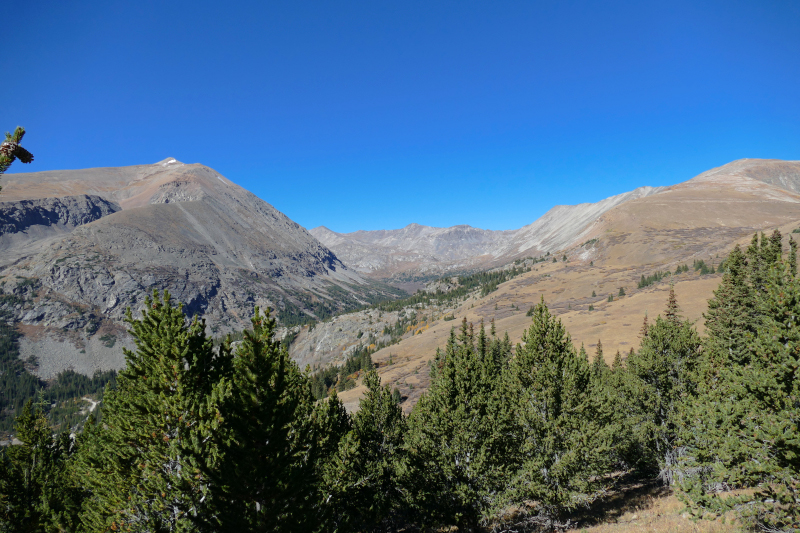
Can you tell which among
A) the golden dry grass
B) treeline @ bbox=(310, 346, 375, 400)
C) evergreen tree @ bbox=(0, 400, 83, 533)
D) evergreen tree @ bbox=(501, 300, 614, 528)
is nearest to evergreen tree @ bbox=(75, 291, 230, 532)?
evergreen tree @ bbox=(0, 400, 83, 533)

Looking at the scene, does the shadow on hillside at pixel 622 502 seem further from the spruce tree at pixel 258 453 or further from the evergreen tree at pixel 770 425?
the spruce tree at pixel 258 453

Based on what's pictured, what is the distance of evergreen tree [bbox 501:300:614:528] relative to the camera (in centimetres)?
2075

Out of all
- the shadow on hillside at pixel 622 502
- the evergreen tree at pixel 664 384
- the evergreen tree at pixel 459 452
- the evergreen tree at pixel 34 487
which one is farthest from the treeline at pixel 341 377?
the evergreen tree at pixel 459 452

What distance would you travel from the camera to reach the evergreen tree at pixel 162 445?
12211 mm

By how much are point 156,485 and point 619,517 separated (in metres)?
26.0

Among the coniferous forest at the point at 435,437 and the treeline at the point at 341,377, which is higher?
the coniferous forest at the point at 435,437

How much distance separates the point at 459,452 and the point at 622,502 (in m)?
15.2

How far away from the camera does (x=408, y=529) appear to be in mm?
31766

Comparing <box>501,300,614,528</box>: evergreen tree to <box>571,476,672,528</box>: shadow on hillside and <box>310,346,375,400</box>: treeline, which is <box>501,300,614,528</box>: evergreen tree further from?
<box>310,346,375,400</box>: treeline

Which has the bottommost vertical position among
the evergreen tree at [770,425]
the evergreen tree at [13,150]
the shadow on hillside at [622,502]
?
the shadow on hillside at [622,502]

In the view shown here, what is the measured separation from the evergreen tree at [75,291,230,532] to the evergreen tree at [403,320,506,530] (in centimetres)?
1360

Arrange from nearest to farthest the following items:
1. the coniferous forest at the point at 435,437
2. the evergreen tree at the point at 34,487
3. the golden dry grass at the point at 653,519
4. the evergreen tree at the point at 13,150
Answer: the evergreen tree at the point at 13,150 → the coniferous forest at the point at 435,437 → the golden dry grass at the point at 653,519 → the evergreen tree at the point at 34,487

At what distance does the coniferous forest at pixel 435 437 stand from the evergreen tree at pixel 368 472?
166 mm

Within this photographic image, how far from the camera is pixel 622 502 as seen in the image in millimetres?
26031
